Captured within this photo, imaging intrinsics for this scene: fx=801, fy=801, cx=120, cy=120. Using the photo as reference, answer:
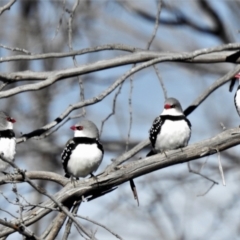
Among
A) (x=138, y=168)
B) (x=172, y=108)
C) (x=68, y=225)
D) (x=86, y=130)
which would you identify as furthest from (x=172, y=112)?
(x=68, y=225)

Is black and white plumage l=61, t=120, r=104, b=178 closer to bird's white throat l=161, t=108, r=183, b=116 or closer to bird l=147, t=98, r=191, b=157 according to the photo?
bird l=147, t=98, r=191, b=157

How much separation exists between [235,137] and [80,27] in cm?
738

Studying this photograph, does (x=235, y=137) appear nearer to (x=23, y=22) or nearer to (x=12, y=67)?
(x=12, y=67)

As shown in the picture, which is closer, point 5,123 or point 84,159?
point 84,159

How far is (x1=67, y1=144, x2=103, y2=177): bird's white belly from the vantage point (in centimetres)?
771

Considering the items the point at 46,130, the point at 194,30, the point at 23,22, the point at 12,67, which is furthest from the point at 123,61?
the point at 23,22

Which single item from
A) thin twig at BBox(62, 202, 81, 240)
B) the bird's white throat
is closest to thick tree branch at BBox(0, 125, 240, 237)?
thin twig at BBox(62, 202, 81, 240)

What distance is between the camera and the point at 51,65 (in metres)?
14.6

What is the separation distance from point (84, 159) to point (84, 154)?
0.17ft

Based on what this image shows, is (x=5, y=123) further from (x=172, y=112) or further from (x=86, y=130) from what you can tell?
(x=172, y=112)

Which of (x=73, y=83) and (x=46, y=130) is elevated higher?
(x=73, y=83)

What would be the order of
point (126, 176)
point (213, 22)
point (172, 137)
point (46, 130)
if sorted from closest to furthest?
point (126, 176) < point (46, 130) < point (172, 137) < point (213, 22)

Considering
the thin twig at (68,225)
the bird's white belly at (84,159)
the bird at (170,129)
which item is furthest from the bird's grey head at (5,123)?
the thin twig at (68,225)

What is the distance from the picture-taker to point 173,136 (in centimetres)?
791
